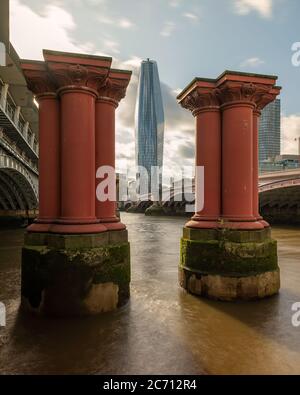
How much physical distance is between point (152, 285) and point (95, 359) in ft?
13.1

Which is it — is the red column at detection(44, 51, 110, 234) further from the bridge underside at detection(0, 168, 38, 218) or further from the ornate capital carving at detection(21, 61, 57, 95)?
the bridge underside at detection(0, 168, 38, 218)

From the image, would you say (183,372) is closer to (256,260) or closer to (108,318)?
(108,318)

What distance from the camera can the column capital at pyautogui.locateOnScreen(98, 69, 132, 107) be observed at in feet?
19.9

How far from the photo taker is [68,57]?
5.41 meters

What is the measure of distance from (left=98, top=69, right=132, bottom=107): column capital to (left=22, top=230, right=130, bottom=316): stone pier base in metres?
2.84

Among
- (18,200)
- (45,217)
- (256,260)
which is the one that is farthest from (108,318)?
(18,200)

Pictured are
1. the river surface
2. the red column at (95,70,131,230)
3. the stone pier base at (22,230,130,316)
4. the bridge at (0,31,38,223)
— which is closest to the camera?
the river surface

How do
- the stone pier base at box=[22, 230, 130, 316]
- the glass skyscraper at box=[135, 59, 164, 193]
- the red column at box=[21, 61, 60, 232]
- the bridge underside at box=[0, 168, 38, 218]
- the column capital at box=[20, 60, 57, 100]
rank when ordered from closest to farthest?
the stone pier base at box=[22, 230, 130, 316] → the column capital at box=[20, 60, 57, 100] → the red column at box=[21, 61, 60, 232] → the bridge underside at box=[0, 168, 38, 218] → the glass skyscraper at box=[135, 59, 164, 193]

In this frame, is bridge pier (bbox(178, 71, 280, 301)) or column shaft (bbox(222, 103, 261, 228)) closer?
bridge pier (bbox(178, 71, 280, 301))

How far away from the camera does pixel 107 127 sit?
6270 millimetres

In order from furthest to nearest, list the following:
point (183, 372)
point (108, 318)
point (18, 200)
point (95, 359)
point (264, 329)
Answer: point (18, 200), point (108, 318), point (264, 329), point (95, 359), point (183, 372)

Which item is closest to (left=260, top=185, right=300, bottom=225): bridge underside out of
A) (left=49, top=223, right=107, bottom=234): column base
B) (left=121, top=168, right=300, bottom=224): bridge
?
(left=121, top=168, right=300, bottom=224): bridge

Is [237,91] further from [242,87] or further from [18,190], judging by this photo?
[18,190]

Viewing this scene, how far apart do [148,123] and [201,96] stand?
189m
